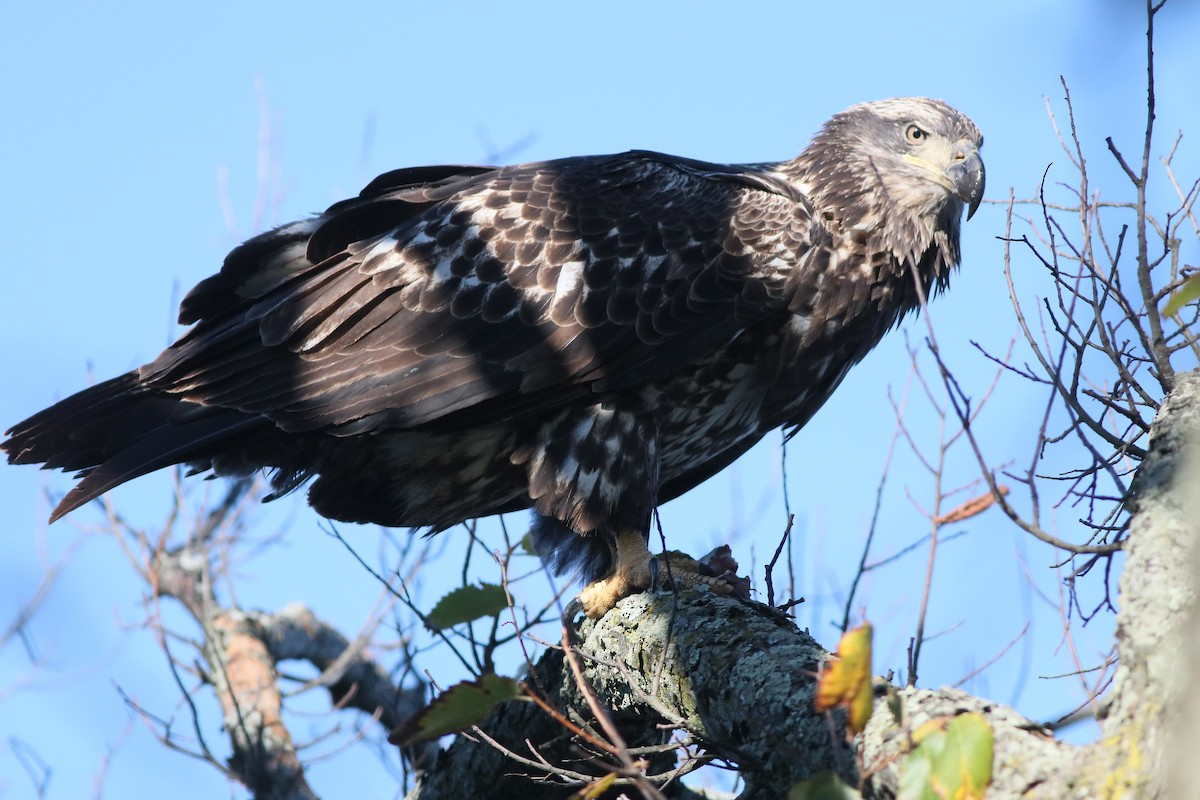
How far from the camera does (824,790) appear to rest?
2055 millimetres

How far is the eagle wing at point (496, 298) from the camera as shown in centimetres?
424

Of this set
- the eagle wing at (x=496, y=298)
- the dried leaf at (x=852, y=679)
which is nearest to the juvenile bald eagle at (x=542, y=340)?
the eagle wing at (x=496, y=298)

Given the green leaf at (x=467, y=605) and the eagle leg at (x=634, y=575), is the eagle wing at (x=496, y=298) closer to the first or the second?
the eagle leg at (x=634, y=575)

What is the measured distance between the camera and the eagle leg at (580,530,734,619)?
13.5 ft

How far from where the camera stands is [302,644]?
583cm

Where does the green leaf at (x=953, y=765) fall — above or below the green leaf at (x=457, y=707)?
below

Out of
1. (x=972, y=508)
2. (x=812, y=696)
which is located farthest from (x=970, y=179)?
(x=812, y=696)

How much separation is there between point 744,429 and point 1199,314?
1.83 meters

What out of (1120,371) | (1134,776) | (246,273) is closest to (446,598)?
(246,273)

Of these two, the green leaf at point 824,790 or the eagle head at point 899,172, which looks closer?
the green leaf at point 824,790

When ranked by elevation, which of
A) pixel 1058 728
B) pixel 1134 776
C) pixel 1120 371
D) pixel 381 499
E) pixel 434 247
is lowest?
pixel 1134 776

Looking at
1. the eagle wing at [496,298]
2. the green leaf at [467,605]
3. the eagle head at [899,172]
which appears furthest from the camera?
the eagle head at [899,172]

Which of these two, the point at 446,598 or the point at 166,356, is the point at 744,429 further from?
the point at 166,356

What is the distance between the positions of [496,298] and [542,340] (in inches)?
10.3
